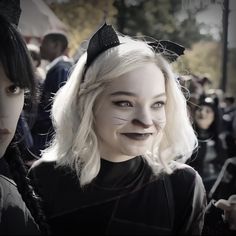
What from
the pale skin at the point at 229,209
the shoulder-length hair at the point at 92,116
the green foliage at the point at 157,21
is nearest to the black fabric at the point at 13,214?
the shoulder-length hair at the point at 92,116

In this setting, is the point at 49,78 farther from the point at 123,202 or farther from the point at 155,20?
the point at 123,202

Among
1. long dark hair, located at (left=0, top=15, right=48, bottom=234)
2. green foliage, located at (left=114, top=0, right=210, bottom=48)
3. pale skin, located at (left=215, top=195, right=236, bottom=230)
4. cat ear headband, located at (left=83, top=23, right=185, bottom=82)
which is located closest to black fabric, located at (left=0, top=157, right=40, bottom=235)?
long dark hair, located at (left=0, top=15, right=48, bottom=234)

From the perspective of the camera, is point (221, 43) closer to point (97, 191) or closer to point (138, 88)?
point (138, 88)

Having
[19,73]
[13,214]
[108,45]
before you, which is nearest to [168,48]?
[108,45]

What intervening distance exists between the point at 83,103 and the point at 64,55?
2.06 feet

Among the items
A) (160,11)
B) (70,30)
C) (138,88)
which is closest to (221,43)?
(160,11)

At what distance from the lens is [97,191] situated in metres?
1.04

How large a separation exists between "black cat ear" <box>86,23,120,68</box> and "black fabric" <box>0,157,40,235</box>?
0.40 meters

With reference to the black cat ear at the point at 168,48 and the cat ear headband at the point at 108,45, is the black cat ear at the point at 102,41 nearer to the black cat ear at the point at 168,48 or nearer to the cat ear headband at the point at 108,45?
the cat ear headband at the point at 108,45

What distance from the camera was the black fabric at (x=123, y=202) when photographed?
99 cm

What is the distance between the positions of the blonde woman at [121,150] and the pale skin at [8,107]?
148 mm

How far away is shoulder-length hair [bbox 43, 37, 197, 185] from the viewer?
3.32 ft

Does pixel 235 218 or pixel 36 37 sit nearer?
pixel 235 218

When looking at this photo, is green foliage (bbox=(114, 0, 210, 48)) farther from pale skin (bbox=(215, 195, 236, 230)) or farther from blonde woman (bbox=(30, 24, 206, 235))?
pale skin (bbox=(215, 195, 236, 230))
